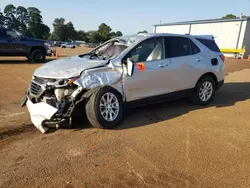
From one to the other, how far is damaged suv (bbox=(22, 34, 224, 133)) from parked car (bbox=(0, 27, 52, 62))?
9876 millimetres

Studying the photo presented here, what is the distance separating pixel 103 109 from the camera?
14.1 ft

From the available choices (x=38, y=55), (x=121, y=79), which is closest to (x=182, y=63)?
(x=121, y=79)

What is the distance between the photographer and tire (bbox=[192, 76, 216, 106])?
19.6 feet

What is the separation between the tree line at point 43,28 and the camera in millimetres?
90938

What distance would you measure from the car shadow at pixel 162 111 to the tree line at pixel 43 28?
84.7 metres

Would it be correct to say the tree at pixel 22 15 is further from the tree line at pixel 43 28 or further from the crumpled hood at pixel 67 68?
the crumpled hood at pixel 67 68

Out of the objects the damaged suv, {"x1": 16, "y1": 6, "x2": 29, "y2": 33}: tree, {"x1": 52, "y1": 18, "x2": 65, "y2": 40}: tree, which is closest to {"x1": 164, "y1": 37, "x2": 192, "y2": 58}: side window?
the damaged suv

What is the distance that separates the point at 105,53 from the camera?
17.6ft

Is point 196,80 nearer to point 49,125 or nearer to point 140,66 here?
point 140,66

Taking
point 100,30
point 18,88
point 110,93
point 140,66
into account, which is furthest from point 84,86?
point 100,30

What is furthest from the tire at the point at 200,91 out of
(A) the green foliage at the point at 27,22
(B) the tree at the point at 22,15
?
(B) the tree at the point at 22,15

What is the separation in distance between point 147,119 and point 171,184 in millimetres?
2248

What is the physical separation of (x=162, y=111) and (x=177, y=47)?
4.90 feet

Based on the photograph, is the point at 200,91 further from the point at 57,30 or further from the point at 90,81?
the point at 57,30
